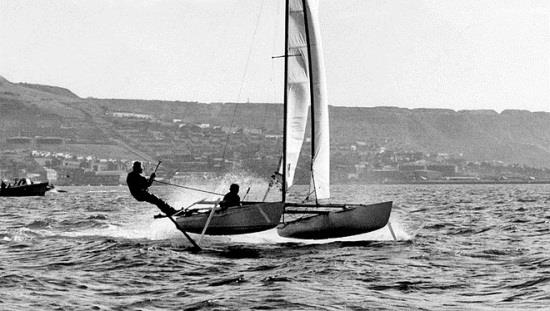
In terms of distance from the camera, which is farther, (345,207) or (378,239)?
(378,239)

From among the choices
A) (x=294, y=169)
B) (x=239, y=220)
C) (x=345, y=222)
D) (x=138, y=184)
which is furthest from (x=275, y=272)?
(x=294, y=169)

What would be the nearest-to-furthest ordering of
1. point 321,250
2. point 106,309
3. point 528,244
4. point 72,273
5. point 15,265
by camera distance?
point 106,309 → point 72,273 → point 15,265 → point 321,250 → point 528,244

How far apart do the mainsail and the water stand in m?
2.81

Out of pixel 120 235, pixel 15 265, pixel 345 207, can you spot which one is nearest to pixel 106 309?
pixel 15 265

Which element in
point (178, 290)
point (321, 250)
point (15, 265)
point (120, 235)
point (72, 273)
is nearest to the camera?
point (178, 290)

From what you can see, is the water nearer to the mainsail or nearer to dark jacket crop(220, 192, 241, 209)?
dark jacket crop(220, 192, 241, 209)

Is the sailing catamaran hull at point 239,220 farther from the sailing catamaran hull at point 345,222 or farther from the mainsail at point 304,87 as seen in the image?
the mainsail at point 304,87

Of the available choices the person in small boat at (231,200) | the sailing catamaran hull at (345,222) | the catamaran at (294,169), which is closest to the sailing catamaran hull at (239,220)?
the catamaran at (294,169)

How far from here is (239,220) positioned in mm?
28141

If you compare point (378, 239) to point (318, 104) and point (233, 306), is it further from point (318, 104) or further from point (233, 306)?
point (233, 306)

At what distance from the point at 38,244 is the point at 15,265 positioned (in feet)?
21.8

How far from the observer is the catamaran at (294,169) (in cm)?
2817

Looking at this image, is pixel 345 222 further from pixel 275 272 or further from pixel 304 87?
pixel 275 272

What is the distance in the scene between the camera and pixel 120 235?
33.8 meters
